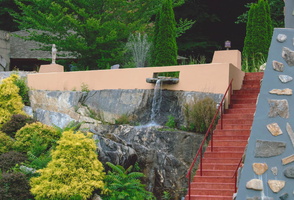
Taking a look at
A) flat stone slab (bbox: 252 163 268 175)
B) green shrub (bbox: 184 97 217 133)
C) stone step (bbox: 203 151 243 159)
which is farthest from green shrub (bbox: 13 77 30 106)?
flat stone slab (bbox: 252 163 268 175)

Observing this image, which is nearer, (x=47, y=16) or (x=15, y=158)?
(x=15, y=158)

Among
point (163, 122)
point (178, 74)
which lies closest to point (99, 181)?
point (163, 122)

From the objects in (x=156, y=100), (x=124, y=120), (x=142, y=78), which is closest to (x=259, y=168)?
(x=156, y=100)

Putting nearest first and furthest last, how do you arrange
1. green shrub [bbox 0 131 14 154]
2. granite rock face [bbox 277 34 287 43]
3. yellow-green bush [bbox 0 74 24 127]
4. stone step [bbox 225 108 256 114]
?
granite rock face [bbox 277 34 287 43], stone step [bbox 225 108 256 114], green shrub [bbox 0 131 14 154], yellow-green bush [bbox 0 74 24 127]

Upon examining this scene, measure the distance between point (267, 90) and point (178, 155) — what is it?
23.1ft

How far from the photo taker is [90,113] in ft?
65.5

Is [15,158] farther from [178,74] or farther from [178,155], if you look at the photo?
Answer: [178,74]

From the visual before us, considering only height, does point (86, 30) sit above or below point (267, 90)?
below

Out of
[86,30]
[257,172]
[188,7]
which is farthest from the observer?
[188,7]

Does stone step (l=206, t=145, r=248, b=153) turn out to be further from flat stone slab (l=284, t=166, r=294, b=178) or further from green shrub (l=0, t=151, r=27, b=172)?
flat stone slab (l=284, t=166, r=294, b=178)

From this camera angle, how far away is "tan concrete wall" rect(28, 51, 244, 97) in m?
17.8

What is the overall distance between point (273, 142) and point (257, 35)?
14177 millimetres

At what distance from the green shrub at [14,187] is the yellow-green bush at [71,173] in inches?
8.6

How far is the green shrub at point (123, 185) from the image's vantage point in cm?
1441
